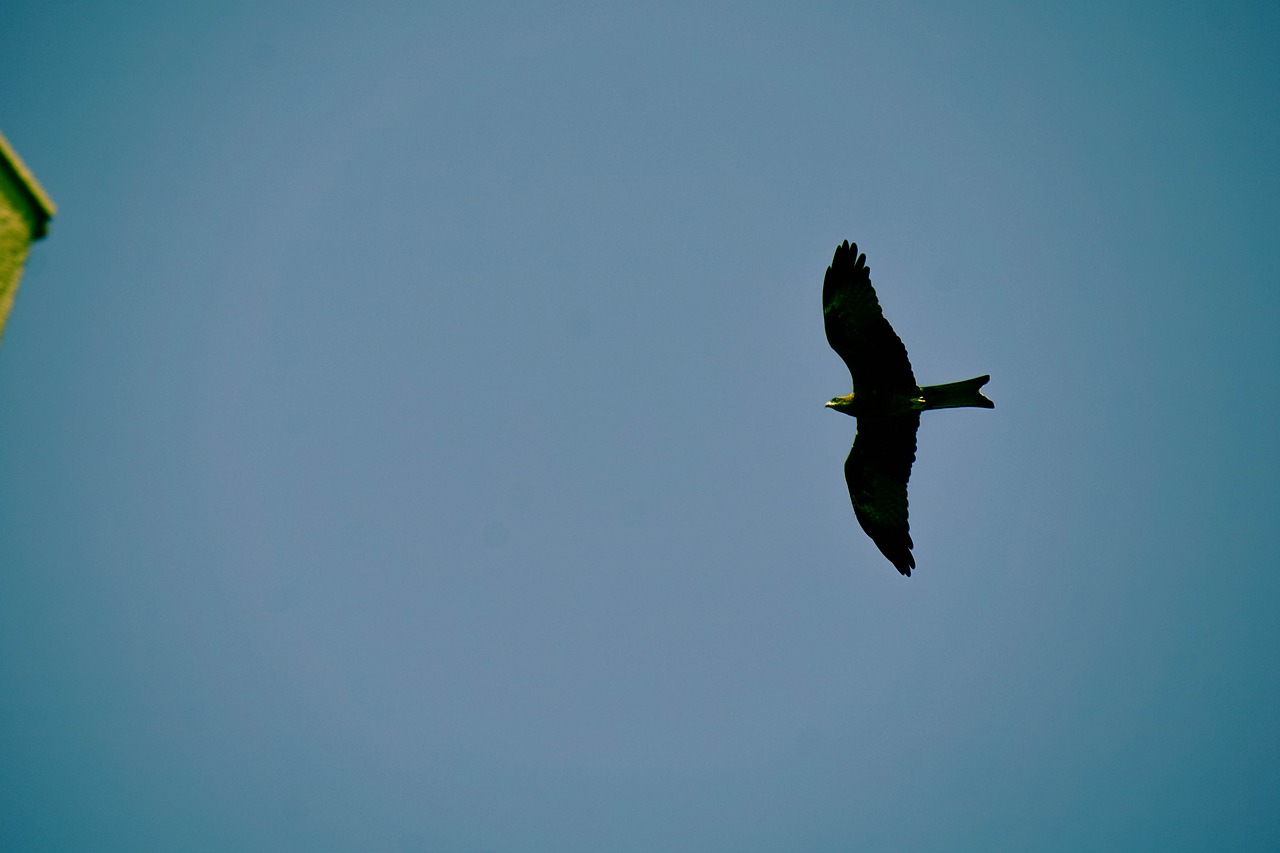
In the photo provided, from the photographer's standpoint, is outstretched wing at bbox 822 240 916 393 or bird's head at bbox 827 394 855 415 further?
bird's head at bbox 827 394 855 415

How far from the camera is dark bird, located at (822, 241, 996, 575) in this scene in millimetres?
7945

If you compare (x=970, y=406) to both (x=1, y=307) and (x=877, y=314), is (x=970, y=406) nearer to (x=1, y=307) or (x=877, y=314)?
(x=877, y=314)

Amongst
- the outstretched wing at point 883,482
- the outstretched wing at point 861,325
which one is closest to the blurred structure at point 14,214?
the outstretched wing at point 861,325

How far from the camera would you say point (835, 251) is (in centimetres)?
797

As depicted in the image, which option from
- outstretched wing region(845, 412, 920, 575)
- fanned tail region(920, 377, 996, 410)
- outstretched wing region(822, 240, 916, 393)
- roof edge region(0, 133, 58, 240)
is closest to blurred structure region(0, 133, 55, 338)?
roof edge region(0, 133, 58, 240)

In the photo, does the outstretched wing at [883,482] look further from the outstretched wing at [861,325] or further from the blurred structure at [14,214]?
the blurred structure at [14,214]

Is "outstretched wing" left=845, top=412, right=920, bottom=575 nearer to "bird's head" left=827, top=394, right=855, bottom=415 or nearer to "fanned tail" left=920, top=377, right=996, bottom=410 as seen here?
"bird's head" left=827, top=394, right=855, bottom=415

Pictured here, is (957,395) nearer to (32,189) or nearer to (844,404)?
(844,404)

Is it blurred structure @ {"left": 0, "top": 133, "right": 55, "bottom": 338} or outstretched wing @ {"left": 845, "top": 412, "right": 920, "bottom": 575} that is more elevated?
outstretched wing @ {"left": 845, "top": 412, "right": 920, "bottom": 575}

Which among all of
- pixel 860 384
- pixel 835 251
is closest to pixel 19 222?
pixel 835 251

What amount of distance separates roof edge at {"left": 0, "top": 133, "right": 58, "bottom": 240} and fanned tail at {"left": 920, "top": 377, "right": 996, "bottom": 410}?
8204 millimetres

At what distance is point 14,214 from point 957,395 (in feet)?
27.8

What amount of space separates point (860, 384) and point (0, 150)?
824cm

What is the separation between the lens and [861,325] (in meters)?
8.03
